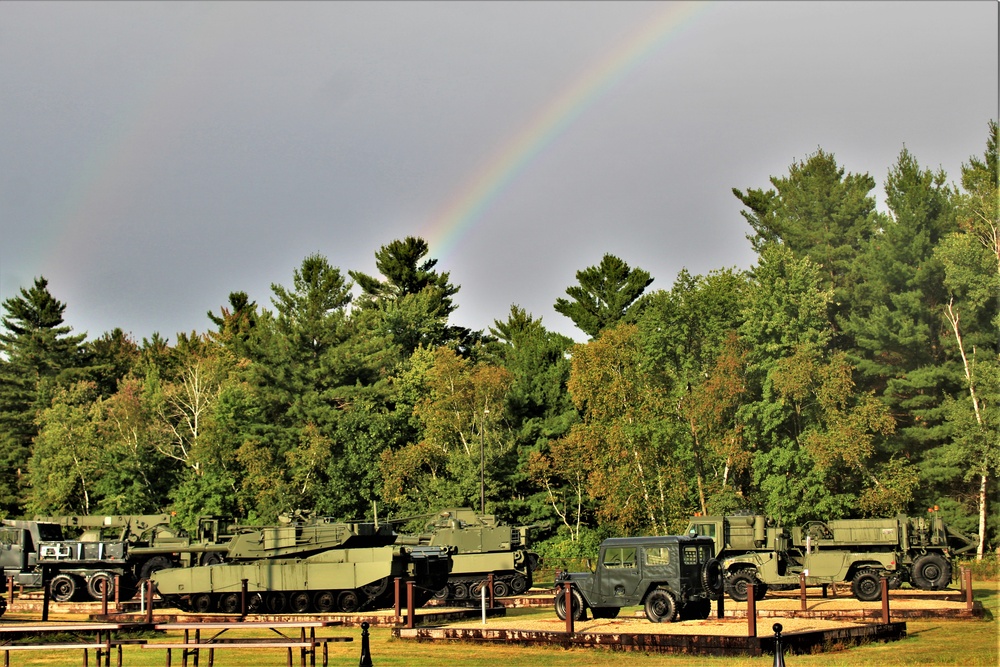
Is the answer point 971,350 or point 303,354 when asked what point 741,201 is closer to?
point 971,350

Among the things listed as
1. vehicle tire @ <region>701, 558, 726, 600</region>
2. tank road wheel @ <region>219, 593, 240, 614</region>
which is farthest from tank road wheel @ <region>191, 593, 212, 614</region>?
vehicle tire @ <region>701, 558, 726, 600</region>

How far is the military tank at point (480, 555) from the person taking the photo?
117ft

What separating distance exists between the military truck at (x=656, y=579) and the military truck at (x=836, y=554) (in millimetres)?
7114

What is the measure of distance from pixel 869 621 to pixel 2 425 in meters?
65.2

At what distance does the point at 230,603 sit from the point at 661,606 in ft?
47.2

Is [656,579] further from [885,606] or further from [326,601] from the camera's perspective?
[326,601]

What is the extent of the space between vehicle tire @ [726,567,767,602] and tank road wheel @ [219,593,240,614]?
45.0 ft

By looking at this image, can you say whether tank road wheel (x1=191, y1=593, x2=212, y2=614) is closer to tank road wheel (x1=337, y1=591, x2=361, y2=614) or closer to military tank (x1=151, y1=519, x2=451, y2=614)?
military tank (x1=151, y1=519, x2=451, y2=614)

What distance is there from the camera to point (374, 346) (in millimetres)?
67688

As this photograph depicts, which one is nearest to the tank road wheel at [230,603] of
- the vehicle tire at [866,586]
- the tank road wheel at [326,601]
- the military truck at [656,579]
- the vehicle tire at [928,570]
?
the tank road wheel at [326,601]

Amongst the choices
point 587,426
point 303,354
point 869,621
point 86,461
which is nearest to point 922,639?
point 869,621

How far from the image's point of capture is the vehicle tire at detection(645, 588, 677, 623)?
23.9 metres

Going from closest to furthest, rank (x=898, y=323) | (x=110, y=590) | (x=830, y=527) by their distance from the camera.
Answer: (x=830, y=527) < (x=110, y=590) < (x=898, y=323)

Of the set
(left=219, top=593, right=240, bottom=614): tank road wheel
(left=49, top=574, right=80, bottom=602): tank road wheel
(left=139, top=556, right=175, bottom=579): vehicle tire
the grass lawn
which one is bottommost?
the grass lawn
